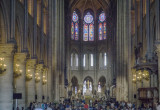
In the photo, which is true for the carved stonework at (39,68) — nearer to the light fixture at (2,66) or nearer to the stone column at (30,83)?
the stone column at (30,83)

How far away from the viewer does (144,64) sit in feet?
104

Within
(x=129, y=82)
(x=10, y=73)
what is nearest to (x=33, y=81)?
(x=10, y=73)

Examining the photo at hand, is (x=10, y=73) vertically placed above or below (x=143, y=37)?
below

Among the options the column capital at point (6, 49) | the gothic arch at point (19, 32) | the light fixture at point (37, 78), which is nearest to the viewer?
the column capital at point (6, 49)

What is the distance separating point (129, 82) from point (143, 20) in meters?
10.5

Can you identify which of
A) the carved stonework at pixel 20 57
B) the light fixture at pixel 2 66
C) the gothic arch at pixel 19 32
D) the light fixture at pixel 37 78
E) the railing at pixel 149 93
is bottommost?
the railing at pixel 149 93

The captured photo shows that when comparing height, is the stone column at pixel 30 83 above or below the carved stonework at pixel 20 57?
below

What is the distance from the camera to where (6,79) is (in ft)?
83.7

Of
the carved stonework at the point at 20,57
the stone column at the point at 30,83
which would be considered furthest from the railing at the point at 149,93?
the carved stonework at the point at 20,57

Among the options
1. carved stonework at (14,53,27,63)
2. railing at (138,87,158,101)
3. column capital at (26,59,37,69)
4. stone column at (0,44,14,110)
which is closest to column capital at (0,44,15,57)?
stone column at (0,44,14,110)

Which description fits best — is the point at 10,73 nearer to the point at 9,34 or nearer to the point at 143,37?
the point at 9,34

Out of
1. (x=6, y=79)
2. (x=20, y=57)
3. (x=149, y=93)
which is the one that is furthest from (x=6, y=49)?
(x=149, y=93)

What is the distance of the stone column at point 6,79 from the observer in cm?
2517

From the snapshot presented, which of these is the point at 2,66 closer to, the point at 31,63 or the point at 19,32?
the point at 19,32
